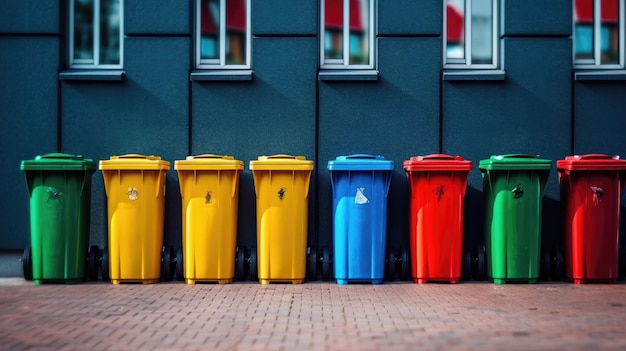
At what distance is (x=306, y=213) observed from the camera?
→ 891 cm

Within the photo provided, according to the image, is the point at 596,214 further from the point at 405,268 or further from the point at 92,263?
the point at 92,263

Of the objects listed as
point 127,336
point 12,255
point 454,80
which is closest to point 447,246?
point 454,80

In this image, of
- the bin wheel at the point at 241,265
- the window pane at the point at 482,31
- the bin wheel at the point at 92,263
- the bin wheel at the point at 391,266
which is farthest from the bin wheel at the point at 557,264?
the bin wheel at the point at 92,263

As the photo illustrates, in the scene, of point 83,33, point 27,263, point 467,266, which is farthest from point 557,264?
point 83,33

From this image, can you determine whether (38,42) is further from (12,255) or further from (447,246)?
(447,246)

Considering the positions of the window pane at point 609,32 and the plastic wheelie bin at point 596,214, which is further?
the window pane at point 609,32

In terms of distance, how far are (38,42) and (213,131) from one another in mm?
2398

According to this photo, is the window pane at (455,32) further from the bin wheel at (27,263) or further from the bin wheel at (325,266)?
the bin wheel at (27,263)

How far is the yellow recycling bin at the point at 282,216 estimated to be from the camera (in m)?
8.84

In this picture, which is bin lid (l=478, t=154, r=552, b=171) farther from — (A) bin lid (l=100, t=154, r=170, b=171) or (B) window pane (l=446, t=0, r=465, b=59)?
(A) bin lid (l=100, t=154, r=170, b=171)

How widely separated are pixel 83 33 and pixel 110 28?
34 cm

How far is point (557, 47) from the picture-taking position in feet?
33.0

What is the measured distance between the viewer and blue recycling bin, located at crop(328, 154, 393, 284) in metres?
8.83

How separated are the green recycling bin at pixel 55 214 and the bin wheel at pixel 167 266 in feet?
3.02
